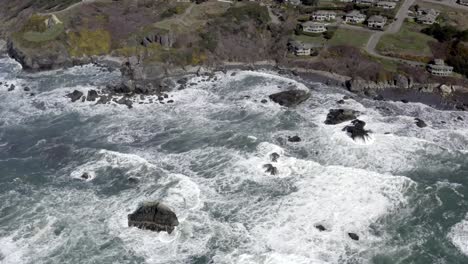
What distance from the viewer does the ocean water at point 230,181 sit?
148 feet

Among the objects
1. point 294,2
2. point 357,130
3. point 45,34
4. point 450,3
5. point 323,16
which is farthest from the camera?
point 294,2

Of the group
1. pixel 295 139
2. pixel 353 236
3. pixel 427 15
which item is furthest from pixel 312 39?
pixel 353 236

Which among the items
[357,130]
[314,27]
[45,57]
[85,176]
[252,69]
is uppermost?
[314,27]

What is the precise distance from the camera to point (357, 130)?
6131cm

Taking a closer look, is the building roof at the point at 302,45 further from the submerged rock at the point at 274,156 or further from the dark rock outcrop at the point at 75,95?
the dark rock outcrop at the point at 75,95

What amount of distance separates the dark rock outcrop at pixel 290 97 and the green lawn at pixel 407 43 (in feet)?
71.0

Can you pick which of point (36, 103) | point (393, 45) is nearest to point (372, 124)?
point (393, 45)

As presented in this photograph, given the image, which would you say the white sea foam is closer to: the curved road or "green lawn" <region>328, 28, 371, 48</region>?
the curved road

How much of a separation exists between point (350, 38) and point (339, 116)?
29.6m

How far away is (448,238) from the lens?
46.0 meters

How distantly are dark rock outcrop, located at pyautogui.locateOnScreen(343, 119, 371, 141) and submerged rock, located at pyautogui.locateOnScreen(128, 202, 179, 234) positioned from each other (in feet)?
85.3

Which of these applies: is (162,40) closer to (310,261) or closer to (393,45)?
(393,45)

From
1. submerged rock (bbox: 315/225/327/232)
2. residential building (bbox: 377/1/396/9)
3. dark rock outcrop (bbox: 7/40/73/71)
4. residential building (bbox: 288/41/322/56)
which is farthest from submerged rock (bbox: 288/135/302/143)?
residential building (bbox: 377/1/396/9)

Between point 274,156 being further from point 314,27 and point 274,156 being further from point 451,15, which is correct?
point 451,15
